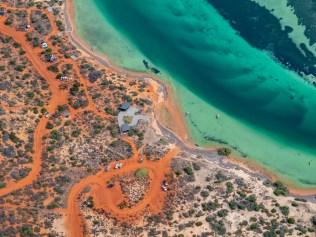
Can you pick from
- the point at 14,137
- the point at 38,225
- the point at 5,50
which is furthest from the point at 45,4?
the point at 38,225

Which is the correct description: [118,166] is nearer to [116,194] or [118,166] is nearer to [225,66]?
[116,194]

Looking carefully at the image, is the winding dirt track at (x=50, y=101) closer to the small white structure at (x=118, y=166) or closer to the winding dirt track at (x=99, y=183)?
the winding dirt track at (x=99, y=183)

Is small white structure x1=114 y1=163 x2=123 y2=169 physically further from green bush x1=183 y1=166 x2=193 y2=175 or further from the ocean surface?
the ocean surface

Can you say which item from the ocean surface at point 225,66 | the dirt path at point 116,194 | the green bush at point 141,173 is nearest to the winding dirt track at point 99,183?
the dirt path at point 116,194

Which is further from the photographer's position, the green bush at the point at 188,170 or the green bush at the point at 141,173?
the green bush at the point at 188,170

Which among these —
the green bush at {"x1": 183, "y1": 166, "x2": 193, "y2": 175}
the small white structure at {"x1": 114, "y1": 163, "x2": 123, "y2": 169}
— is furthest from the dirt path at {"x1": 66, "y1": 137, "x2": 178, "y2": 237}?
the green bush at {"x1": 183, "y1": 166, "x2": 193, "y2": 175}

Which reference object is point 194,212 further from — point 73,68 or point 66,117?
point 73,68
